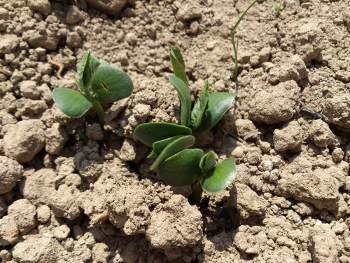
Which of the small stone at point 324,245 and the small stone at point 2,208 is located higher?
the small stone at point 324,245

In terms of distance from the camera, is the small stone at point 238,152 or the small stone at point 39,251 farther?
the small stone at point 238,152

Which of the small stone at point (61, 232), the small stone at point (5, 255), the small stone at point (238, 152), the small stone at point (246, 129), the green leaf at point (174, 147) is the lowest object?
the small stone at point (5, 255)

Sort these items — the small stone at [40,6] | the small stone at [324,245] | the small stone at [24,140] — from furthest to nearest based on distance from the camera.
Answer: the small stone at [40,6] < the small stone at [24,140] < the small stone at [324,245]

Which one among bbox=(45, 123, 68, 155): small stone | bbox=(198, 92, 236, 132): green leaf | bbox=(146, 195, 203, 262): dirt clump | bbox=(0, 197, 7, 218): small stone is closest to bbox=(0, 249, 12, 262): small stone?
bbox=(0, 197, 7, 218): small stone

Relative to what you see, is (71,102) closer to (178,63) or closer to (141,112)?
(141,112)

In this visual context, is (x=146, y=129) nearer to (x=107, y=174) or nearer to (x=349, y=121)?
(x=107, y=174)

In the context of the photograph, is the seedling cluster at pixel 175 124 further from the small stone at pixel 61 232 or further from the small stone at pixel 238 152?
the small stone at pixel 61 232

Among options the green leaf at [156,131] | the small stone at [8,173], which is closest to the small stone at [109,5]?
the green leaf at [156,131]
